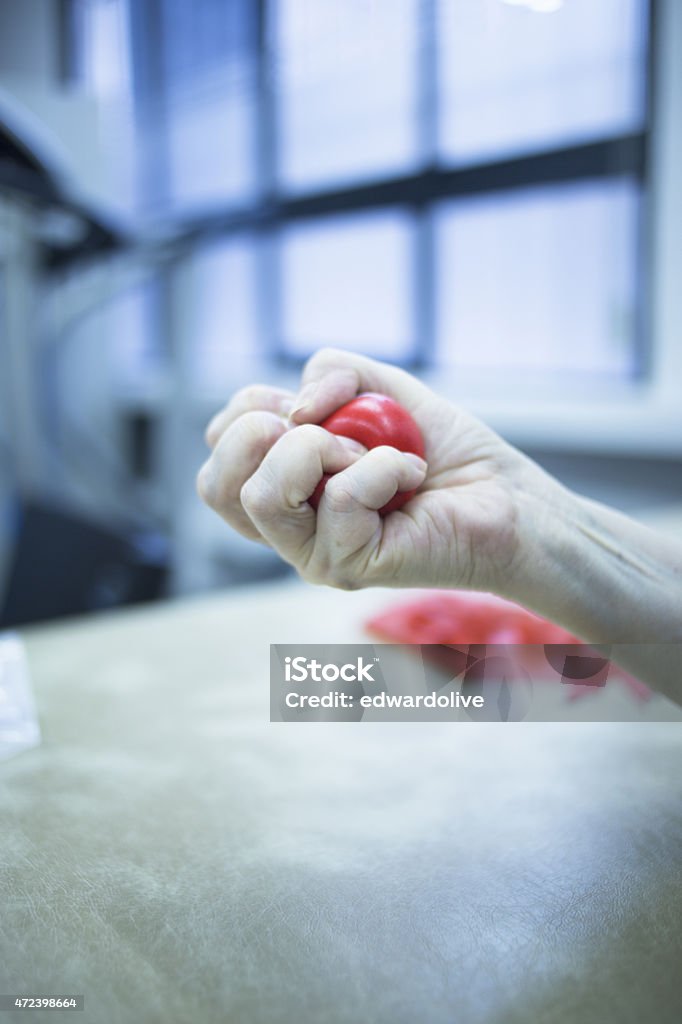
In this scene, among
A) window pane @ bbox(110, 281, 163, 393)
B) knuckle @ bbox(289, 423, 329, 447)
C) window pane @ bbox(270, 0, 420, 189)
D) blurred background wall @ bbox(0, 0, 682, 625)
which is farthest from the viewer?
window pane @ bbox(110, 281, 163, 393)

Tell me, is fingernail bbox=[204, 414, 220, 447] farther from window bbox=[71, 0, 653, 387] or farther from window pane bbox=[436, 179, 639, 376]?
window pane bbox=[436, 179, 639, 376]

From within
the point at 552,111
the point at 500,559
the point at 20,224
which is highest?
the point at 552,111

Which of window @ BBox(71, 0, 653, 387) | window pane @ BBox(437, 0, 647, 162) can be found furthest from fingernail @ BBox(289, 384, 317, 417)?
window pane @ BBox(437, 0, 647, 162)

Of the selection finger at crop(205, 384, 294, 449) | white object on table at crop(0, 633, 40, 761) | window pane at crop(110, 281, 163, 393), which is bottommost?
white object on table at crop(0, 633, 40, 761)

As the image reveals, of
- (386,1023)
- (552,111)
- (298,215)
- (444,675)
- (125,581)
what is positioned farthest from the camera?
(298,215)

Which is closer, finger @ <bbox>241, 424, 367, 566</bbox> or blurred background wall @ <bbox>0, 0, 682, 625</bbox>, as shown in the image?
finger @ <bbox>241, 424, 367, 566</bbox>

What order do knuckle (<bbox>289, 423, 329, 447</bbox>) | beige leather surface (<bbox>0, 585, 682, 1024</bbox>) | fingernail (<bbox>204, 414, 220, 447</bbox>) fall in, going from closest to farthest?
beige leather surface (<bbox>0, 585, 682, 1024</bbox>), knuckle (<bbox>289, 423, 329, 447</bbox>), fingernail (<bbox>204, 414, 220, 447</bbox>)

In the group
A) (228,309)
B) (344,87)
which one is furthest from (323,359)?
(228,309)

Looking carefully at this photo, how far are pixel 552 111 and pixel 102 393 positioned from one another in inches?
82.5

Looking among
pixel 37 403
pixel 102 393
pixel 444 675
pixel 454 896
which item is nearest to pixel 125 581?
pixel 37 403

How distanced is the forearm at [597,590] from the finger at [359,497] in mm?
88

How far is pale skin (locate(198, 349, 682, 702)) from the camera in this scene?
1.50 ft

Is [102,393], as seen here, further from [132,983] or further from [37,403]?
[132,983]

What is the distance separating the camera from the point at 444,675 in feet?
1.79
